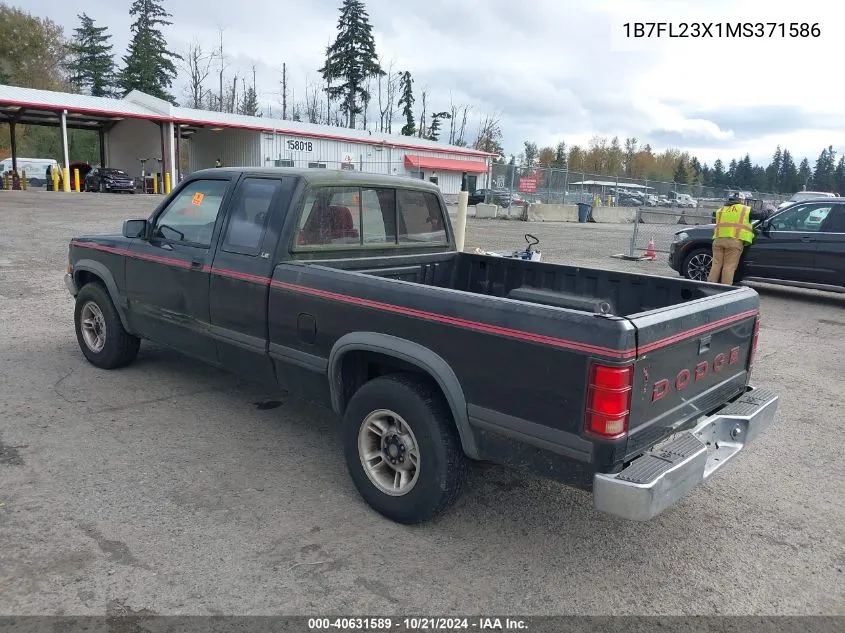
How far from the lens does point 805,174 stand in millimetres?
115625

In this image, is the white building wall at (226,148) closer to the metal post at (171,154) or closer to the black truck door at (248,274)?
the metal post at (171,154)

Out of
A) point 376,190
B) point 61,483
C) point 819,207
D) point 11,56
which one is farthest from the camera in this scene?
point 11,56

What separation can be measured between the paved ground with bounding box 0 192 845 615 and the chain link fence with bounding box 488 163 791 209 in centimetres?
2470

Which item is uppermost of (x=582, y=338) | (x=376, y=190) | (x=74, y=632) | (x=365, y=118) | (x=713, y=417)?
(x=365, y=118)

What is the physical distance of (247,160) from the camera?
37219 mm

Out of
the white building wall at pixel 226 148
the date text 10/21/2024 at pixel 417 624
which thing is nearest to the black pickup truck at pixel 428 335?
the date text 10/21/2024 at pixel 417 624

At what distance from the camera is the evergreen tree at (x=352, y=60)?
6681cm

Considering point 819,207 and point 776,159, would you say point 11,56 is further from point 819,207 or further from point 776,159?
point 776,159

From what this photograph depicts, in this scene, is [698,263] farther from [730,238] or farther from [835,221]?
[835,221]

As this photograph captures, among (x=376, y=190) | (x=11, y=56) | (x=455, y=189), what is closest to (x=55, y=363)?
(x=376, y=190)

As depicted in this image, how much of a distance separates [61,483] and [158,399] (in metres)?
1.46

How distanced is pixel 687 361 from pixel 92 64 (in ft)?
239

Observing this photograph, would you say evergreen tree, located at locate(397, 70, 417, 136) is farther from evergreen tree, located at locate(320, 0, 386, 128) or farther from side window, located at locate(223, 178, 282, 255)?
side window, located at locate(223, 178, 282, 255)

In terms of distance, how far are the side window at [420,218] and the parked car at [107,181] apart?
31959 mm
